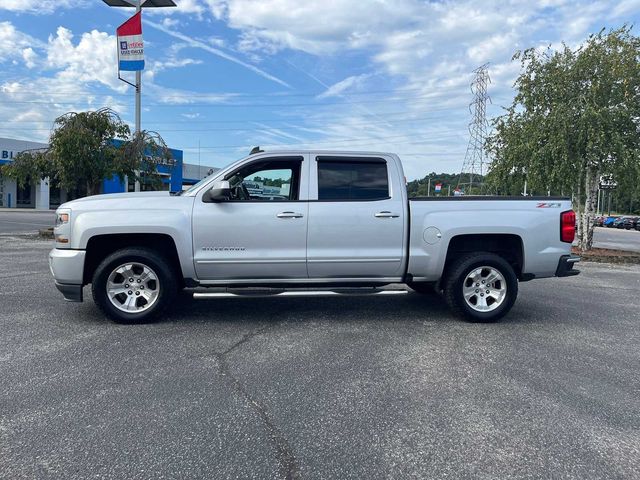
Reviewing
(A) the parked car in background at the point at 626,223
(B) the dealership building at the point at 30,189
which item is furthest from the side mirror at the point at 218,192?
(A) the parked car in background at the point at 626,223

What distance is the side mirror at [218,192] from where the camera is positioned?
5359 millimetres

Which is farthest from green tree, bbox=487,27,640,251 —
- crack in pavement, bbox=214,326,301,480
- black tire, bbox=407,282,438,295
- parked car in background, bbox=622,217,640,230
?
parked car in background, bbox=622,217,640,230

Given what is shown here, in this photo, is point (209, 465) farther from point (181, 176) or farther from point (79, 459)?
point (181, 176)

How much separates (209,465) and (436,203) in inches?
163

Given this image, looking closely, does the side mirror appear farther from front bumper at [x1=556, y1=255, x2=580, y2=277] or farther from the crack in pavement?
front bumper at [x1=556, y1=255, x2=580, y2=277]

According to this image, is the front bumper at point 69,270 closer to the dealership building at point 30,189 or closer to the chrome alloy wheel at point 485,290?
the chrome alloy wheel at point 485,290

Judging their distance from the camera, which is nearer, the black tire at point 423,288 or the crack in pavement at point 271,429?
the crack in pavement at point 271,429

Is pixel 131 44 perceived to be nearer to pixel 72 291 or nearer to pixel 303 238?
pixel 72 291

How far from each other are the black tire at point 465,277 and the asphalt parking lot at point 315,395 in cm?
18

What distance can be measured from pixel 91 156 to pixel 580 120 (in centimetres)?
1485

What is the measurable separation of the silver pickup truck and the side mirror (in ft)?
0.05

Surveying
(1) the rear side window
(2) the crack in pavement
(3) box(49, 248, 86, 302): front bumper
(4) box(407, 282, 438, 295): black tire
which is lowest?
(2) the crack in pavement

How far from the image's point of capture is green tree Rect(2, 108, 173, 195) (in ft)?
51.0

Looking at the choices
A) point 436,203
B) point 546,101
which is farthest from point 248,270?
point 546,101
